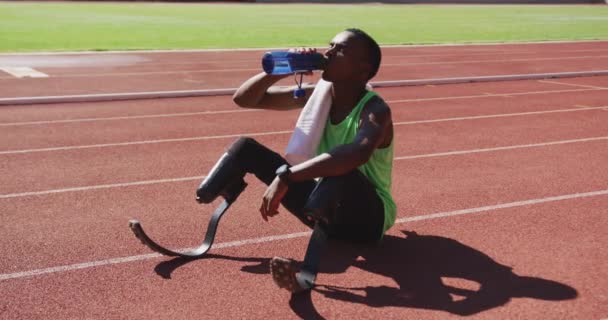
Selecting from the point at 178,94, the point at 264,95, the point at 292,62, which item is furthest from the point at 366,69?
the point at 178,94

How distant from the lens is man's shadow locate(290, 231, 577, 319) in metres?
4.00

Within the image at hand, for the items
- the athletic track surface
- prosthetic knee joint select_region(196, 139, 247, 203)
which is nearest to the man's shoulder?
prosthetic knee joint select_region(196, 139, 247, 203)

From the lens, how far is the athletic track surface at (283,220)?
4.02 meters

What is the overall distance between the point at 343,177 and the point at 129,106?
287 inches

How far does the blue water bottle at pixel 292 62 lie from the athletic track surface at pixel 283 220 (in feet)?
3.89

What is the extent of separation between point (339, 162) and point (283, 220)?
166 cm

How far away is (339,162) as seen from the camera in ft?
12.8

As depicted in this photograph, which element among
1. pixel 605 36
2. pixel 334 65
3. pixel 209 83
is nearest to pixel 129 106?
pixel 209 83

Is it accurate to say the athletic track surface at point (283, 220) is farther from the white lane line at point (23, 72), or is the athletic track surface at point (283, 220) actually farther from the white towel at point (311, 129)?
the white lane line at point (23, 72)

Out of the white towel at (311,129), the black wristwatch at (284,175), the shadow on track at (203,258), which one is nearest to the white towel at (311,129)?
the white towel at (311,129)

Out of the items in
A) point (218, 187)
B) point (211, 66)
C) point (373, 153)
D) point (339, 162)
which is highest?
point (339, 162)

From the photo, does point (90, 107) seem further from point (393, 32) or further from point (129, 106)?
point (393, 32)

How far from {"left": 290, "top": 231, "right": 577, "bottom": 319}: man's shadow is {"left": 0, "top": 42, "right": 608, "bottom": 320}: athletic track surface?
0.04 feet

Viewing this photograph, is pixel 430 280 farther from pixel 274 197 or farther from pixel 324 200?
pixel 274 197
